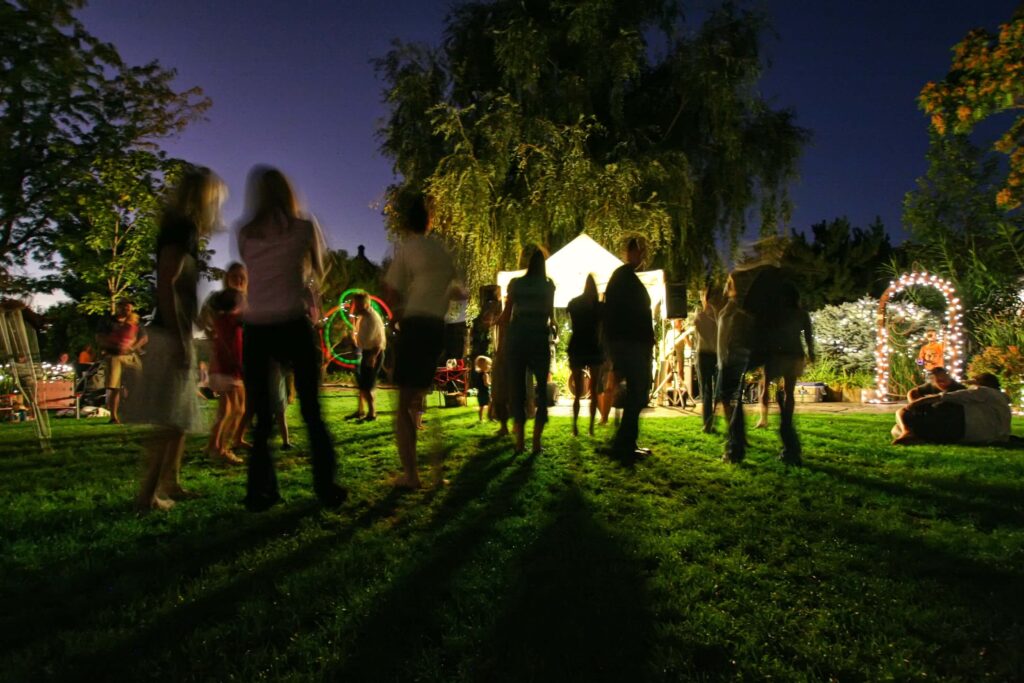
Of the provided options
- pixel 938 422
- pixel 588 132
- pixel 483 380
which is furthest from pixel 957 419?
pixel 588 132

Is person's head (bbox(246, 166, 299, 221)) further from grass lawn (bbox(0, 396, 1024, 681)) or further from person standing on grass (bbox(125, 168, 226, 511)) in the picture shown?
grass lawn (bbox(0, 396, 1024, 681))

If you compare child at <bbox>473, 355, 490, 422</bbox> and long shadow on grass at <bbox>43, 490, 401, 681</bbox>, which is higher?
child at <bbox>473, 355, 490, 422</bbox>

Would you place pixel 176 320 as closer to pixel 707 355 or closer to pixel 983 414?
pixel 707 355

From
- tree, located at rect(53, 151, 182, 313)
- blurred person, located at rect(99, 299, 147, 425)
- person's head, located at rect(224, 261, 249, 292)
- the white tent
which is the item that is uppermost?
tree, located at rect(53, 151, 182, 313)

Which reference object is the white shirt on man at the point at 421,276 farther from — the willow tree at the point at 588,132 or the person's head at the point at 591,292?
the willow tree at the point at 588,132

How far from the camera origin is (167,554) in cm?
→ 316

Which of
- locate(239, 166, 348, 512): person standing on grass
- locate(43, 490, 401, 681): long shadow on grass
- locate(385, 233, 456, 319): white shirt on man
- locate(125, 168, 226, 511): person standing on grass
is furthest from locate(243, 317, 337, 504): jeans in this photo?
locate(385, 233, 456, 319): white shirt on man

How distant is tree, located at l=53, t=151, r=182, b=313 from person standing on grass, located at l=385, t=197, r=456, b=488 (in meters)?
13.8

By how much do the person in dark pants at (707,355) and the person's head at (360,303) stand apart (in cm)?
430

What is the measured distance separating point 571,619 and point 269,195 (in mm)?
2788

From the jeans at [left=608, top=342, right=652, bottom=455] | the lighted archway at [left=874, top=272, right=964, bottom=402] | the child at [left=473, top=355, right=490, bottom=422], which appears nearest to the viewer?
the jeans at [left=608, top=342, right=652, bottom=455]

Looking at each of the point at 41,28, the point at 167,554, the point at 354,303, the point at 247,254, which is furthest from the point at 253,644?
the point at 41,28

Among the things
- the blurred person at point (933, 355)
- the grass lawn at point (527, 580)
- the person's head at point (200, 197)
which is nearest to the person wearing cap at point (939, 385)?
the grass lawn at point (527, 580)

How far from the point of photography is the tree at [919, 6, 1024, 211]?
31.3ft
